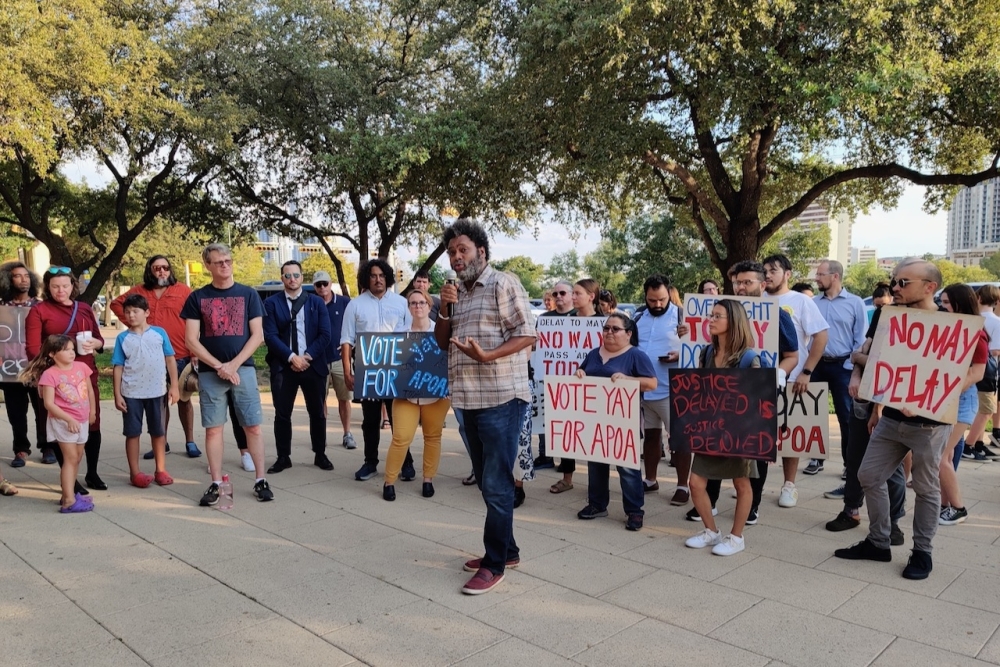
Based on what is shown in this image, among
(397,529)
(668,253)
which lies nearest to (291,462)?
(397,529)

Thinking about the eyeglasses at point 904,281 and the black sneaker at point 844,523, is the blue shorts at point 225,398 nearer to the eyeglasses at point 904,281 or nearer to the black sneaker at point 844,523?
the black sneaker at point 844,523

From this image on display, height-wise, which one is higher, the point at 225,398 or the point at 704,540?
the point at 225,398

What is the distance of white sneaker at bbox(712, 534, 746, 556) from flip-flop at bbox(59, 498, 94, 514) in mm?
4426

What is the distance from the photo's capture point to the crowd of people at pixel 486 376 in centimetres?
396

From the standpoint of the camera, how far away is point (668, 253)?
34.8 meters

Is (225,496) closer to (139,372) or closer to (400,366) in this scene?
(139,372)

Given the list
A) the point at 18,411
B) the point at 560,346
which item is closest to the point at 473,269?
the point at 560,346

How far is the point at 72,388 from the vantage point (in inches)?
207

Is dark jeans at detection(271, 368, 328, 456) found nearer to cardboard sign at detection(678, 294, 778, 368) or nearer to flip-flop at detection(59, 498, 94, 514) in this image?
flip-flop at detection(59, 498, 94, 514)

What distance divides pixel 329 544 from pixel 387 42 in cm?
1449

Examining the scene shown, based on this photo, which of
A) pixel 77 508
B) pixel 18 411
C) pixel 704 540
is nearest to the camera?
pixel 704 540

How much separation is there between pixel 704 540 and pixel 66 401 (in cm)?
454

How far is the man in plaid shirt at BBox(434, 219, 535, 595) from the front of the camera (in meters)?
3.88

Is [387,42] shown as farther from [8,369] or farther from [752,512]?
[752,512]
